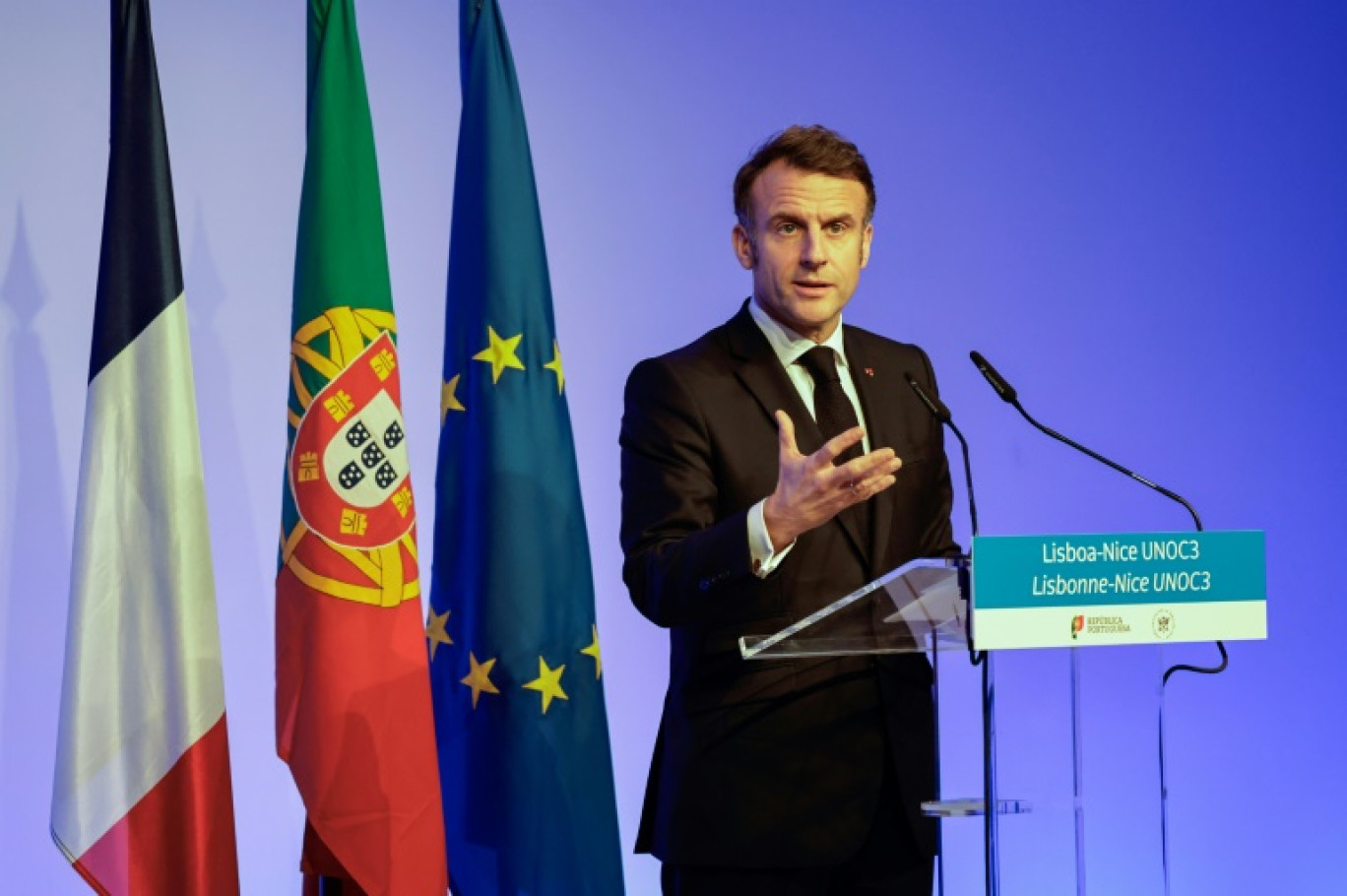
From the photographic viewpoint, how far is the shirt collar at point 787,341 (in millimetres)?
2520

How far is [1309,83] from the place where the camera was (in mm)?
4473

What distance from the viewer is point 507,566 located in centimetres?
308

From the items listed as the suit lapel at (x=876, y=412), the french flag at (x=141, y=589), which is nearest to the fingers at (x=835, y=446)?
the suit lapel at (x=876, y=412)

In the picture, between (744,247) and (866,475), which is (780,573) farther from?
(744,247)

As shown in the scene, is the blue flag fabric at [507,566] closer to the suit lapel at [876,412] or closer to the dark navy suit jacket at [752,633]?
the dark navy suit jacket at [752,633]

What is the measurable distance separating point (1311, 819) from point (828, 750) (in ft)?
8.74

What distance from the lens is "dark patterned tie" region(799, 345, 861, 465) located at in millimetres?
2438

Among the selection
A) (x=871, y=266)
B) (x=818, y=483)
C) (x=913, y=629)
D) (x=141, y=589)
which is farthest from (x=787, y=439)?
(x=871, y=266)

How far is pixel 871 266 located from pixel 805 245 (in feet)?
5.78

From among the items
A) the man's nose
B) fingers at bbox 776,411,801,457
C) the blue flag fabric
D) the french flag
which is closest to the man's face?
the man's nose

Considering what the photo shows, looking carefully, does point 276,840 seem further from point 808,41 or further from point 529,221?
point 808,41

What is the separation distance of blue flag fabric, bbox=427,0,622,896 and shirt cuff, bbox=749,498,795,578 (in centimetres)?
109

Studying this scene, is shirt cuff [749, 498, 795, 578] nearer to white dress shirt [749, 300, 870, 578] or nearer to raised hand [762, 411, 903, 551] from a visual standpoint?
raised hand [762, 411, 903, 551]

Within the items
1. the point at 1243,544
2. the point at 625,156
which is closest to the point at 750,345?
the point at 1243,544
